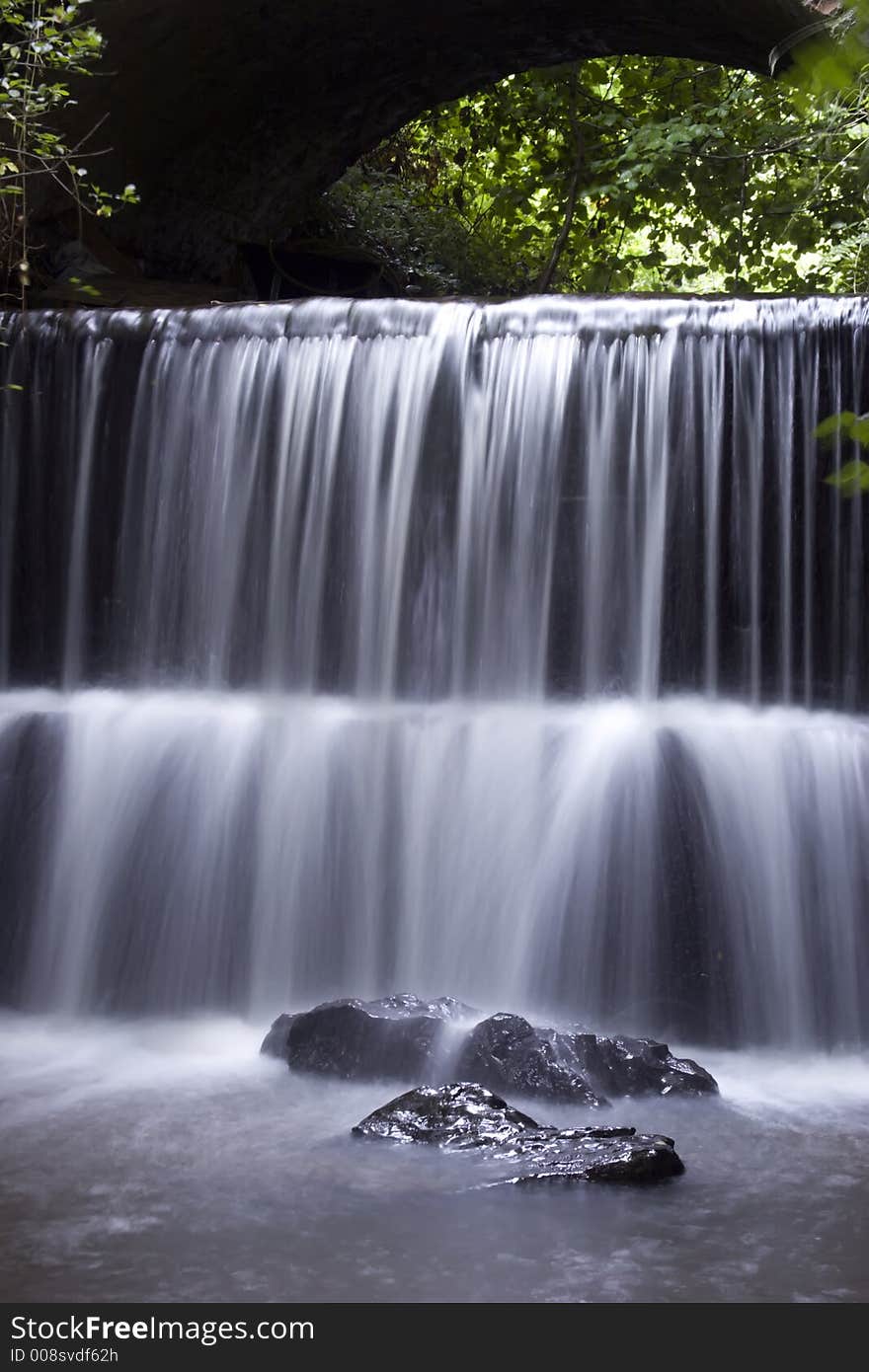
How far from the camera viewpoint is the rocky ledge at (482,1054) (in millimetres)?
4750

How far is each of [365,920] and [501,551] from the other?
1940 millimetres

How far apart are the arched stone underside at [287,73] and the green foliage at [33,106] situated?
38 centimetres

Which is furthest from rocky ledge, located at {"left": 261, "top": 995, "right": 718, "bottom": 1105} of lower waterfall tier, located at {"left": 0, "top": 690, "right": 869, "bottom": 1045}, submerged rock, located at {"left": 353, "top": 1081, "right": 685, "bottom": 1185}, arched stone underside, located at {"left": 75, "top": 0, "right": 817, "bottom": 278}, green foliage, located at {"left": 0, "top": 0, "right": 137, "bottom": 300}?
arched stone underside, located at {"left": 75, "top": 0, "right": 817, "bottom": 278}

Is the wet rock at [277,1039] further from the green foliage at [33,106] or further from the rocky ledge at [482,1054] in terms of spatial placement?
the green foliage at [33,106]

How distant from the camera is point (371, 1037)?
16.5 feet

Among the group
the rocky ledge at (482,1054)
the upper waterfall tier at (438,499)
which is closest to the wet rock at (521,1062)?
the rocky ledge at (482,1054)

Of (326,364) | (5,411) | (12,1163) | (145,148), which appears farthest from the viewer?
(145,148)

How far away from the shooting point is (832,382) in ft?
22.0

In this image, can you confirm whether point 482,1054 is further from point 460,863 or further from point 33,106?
point 33,106

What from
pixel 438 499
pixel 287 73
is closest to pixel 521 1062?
pixel 438 499

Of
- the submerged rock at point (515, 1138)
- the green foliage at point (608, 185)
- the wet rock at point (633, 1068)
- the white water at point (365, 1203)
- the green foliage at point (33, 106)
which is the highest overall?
the green foliage at point (608, 185)

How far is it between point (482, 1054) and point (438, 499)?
3117mm

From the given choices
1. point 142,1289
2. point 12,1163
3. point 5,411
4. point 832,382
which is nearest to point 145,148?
point 5,411
